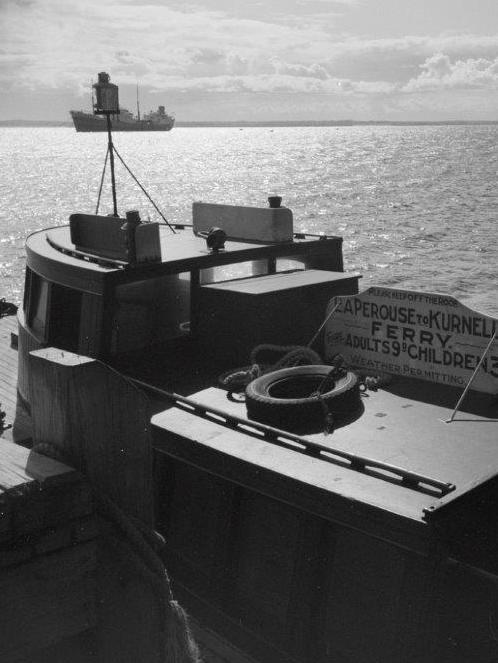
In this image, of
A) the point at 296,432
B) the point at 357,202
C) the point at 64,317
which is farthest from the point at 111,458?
the point at 357,202

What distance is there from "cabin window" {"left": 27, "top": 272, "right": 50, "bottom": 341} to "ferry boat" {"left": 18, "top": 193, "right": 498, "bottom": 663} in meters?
0.06

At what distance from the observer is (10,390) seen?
15305 millimetres

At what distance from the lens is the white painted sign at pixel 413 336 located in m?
9.68

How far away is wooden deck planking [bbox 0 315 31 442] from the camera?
12396mm

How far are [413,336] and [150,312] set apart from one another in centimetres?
392

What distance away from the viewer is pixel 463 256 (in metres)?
51.2

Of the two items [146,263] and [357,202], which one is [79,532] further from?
[357,202]

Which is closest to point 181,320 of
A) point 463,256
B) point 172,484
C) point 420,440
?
point 172,484

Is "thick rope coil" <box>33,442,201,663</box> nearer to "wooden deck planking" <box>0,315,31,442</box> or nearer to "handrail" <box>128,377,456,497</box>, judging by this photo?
"handrail" <box>128,377,456,497</box>

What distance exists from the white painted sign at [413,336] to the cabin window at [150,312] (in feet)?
7.59

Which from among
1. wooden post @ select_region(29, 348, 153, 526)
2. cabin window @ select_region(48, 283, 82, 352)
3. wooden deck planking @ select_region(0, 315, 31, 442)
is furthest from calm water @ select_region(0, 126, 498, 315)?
wooden post @ select_region(29, 348, 153, 526)

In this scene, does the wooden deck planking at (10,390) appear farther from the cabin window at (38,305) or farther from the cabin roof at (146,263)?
the cabin roof at (146,263)

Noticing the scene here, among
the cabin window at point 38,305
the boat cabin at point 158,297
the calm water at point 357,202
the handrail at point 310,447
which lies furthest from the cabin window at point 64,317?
the calm water at point 357,202

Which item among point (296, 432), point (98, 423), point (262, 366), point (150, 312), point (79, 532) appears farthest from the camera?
point (150, 312)
